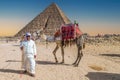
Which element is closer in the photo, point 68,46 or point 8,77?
point 8,77

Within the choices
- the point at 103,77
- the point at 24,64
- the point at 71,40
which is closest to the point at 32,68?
the point at 24,64

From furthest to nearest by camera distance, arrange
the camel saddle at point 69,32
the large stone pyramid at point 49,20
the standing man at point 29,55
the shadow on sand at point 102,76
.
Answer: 1. the large stone pyramid at point 49,20
2. the camel saddle at point 69,32
3. the shadow on sand at point 102,76
4. the standing man at point 29,55

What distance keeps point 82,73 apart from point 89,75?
1.53ft

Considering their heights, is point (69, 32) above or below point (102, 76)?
above

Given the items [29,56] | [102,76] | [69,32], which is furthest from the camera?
[69,32]

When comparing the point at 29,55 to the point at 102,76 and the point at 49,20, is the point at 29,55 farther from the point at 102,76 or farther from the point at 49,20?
the point at 49,20

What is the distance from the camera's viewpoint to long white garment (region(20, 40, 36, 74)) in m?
13.4

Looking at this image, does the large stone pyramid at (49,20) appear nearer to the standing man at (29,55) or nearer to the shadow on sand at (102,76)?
the shadow on sand at (102,76)

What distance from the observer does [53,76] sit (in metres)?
13.8

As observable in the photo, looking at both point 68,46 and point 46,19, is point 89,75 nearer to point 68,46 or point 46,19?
point 68,46

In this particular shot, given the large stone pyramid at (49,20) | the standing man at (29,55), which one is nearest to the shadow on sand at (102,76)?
the standing man at (29,55)

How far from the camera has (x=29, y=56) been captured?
13445mm

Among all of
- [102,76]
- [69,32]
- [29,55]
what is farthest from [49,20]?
[29,55]

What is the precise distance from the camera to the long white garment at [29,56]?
1338 centimetres
